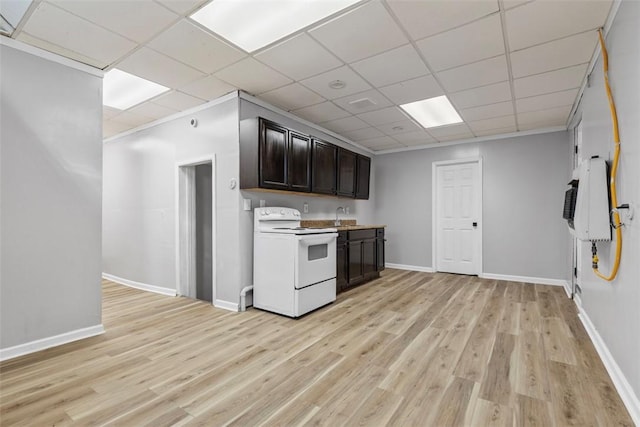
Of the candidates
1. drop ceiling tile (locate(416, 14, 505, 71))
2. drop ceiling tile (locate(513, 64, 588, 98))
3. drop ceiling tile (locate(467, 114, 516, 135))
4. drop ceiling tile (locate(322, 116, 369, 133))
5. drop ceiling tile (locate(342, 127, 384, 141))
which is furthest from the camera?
drop ceiling tile (locate(342, 127, 384, 141))

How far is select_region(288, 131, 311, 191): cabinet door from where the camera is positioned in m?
3.81

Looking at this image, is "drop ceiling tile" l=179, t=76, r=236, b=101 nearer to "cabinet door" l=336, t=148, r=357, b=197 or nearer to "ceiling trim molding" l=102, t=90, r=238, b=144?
"ceiling trim molding" l=102, t=90, r=238, b=144

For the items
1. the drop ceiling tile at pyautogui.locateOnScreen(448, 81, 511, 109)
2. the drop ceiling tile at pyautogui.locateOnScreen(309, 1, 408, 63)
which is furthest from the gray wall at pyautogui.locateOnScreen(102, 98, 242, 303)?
the drop ceiling tile at pyautogui.locateOnScreen(448, 81, 511, 109)

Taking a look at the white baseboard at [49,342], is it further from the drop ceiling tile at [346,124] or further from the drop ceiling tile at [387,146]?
the drop ceiling tile at [387,146]

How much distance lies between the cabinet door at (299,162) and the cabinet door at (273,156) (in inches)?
3.9

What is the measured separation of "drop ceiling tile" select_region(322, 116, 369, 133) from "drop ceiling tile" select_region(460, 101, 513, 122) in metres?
1.44

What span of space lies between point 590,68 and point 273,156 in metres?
3.29

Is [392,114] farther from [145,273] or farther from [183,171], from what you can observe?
[145,273]

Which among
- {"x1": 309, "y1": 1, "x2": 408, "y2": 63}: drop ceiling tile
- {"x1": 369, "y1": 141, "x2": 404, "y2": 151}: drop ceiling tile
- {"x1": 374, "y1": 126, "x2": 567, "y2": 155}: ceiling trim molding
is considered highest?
{"x1": 309, "y1": 1, "x2": 408, "y2": 63}: drop ceiling tile

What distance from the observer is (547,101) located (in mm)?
3695

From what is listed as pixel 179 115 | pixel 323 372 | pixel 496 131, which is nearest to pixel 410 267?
pixel 496 131

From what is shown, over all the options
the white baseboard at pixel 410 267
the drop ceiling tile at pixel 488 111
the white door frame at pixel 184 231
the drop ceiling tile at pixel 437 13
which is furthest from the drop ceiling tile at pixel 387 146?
the white door frame at pixel 184 231

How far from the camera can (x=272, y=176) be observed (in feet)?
11.6

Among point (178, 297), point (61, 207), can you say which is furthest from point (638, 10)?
point (178, 297)
